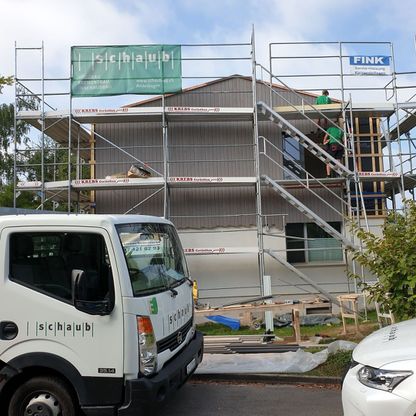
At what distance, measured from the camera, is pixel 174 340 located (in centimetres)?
520

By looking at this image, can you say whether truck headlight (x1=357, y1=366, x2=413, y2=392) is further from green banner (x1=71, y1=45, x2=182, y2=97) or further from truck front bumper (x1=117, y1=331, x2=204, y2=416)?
green banner (x1=71, y1=45, x2=182, y2=97)

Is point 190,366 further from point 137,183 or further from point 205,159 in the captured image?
point 205,159

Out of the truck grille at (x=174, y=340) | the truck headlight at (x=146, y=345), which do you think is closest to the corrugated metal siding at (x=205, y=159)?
the truck grille at (x=174, y=340)

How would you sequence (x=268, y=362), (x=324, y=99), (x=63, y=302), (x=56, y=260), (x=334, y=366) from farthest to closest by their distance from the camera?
(x=324, y=99) → (x=268, y=362) → (x=334, y=366) → (x=56, y=260) → (x=63, y=302)

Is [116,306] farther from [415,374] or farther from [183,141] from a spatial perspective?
[183,141]

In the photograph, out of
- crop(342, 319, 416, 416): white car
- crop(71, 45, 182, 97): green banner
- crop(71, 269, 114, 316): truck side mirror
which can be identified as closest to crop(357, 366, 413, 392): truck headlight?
crop(342, 319, 416, 416): white car

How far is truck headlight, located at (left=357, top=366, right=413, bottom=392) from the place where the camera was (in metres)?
3.58

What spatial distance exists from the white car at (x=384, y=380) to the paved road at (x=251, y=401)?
177 centimetres

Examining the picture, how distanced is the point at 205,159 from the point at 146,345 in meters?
10.2

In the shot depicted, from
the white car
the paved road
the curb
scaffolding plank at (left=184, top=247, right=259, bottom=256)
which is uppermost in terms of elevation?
scaffolding plank at (left=184, top=247, right=259, bottom=256)

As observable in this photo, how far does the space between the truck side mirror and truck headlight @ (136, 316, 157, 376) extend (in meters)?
0.29

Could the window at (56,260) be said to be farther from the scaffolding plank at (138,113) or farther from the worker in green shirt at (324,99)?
the worker in green shirt at (324,99)

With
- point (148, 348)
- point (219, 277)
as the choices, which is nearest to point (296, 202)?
point (219, 277)

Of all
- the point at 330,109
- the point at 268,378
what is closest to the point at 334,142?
the point at 330,109
